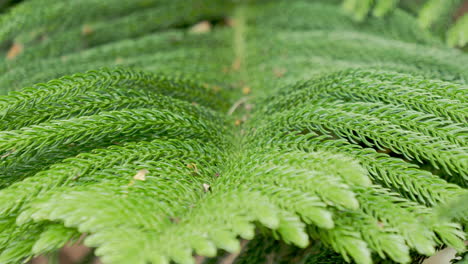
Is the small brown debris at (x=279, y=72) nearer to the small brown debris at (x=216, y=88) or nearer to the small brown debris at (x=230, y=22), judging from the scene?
the small brown debris at (x=216, y=88)

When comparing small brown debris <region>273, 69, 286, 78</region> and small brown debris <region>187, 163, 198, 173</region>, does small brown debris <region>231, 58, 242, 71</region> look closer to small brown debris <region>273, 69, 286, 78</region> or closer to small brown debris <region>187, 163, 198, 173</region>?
small brown debris <region>273, 69, 286, 78</region>

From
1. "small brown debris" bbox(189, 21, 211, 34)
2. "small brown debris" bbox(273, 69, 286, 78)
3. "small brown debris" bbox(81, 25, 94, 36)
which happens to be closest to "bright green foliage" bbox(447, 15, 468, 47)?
"small brown debris" bbox(273, 69, 286, 78)

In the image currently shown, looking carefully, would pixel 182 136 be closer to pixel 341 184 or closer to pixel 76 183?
pixel 76 183

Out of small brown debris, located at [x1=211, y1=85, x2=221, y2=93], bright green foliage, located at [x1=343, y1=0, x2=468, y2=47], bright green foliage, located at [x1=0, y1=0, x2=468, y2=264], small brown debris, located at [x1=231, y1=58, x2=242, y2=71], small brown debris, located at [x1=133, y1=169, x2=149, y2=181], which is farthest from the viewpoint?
small brown debris, located at [x1=231, y1=58, x2=242, y2=71]

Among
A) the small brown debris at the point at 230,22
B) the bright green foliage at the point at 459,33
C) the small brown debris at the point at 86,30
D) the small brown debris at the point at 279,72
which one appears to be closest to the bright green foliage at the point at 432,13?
the bright green foliage at the point at 459,33

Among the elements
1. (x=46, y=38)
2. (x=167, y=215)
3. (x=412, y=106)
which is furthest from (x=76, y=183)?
(x=46, y=38)
